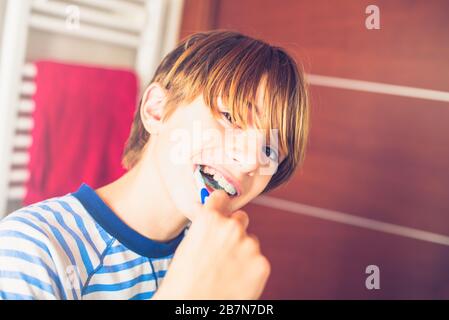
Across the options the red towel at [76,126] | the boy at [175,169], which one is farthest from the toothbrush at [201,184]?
the red towel at [76,126]

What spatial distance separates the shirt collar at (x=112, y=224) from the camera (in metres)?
0.62

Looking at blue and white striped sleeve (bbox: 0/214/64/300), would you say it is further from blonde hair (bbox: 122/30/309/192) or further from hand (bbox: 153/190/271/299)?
blonde hair (bbox: 122/30/309/192)

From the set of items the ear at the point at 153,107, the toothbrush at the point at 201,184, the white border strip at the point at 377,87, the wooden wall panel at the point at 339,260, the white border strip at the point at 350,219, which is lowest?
the wooden wall panel at the point at 339,260

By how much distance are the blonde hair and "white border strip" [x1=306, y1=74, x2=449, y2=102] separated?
0.39 metres

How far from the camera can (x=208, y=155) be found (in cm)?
66

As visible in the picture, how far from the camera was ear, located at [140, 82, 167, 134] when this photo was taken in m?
0.70

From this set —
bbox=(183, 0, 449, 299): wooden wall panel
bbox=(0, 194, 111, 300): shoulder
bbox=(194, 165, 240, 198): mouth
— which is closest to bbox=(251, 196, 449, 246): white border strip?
bbox=(183, 0, 449, 299): wooden wall panel

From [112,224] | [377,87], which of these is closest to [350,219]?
[377,87]

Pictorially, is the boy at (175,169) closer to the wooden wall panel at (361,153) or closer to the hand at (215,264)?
the hand at (215,264)

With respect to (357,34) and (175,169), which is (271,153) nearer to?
(175,169)

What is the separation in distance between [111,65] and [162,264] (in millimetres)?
582

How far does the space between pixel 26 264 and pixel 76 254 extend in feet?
0.22

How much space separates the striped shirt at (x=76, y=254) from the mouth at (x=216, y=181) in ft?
0.31
